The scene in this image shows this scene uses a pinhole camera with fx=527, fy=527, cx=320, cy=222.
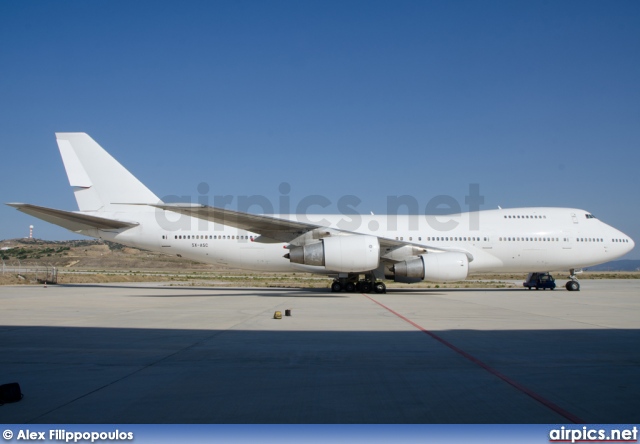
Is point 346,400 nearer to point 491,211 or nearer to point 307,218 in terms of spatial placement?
point 307,218

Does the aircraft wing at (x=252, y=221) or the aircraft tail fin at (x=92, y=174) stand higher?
the aircraft tail fin at (x=92, y=174)

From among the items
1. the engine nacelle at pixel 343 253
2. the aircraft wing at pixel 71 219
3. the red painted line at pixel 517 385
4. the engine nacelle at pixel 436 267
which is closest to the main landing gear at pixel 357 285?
the engine nacelle at pixel 436 267

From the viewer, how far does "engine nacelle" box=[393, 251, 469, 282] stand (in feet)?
64.4

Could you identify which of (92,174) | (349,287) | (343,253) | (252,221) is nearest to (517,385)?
(343,253)

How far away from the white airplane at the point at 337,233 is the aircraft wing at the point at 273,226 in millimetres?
52

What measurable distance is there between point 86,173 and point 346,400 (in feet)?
68.3

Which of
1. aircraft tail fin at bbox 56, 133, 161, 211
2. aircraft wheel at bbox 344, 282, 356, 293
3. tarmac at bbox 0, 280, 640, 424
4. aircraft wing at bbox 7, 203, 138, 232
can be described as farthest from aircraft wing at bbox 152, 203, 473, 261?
tarmac at bbox 0, 280, 640, 424

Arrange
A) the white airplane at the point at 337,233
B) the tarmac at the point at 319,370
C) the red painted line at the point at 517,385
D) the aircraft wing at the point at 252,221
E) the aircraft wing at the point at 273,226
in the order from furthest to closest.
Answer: the white airplane at the point at 337,233 < the aircraft wing at the point at 273,226 < the aircraft wing at the point at 252,221 < the tarmac at the point at 319,370 < the red painted line at the point at 517,385

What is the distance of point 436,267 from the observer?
64.4 feet

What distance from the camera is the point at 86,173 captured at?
73.7 ft

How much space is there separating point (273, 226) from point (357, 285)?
5.17m

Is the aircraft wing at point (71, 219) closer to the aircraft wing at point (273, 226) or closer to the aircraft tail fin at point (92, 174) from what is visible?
the aircraft tail fin at point (92, 174)

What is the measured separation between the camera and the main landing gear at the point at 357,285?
2233 cm

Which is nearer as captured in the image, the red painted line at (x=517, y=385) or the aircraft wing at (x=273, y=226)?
the red painted line at (x=517, y=385)
